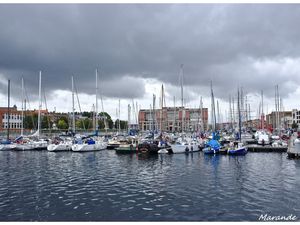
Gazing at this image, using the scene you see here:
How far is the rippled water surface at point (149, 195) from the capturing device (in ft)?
52.4

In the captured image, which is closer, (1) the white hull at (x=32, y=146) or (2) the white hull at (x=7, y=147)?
(1) the white hull at (x=32, y=146)

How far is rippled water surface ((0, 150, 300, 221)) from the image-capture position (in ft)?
52.4

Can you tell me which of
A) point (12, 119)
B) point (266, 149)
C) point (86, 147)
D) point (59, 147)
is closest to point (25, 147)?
point (59, 147)

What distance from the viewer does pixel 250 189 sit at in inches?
869

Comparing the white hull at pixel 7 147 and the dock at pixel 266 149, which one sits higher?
the white hull at pixel 7 147

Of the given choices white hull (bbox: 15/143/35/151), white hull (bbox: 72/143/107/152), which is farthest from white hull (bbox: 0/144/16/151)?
white hull (bbox: 72/143/107/152)

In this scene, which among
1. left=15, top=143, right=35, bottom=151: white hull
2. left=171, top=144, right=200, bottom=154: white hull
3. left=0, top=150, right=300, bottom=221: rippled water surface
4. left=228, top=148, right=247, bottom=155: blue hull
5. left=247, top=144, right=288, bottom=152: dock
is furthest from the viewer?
left=15, top=143, right=35, bottom=151: white hull

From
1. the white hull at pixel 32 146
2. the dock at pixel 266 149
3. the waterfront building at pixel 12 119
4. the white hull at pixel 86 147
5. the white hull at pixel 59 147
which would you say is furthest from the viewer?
the waterfront building at pixel 12 119

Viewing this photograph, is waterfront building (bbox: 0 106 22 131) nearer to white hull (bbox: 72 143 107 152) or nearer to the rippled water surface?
white hull (bbox: 72 143 107 152)

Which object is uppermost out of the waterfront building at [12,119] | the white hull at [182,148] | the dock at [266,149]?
the waterfront building at [12,119]

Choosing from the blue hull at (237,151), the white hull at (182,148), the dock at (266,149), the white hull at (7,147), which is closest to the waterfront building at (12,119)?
the white hull at (7,147)

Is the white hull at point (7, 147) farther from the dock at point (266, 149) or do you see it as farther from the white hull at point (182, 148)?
the dock at point (266, 149)

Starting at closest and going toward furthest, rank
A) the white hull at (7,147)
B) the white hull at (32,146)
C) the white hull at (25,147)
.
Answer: the white hull at (25,147), the white hull at (32,146), the white hull at (7,147)

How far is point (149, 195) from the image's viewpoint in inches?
806
